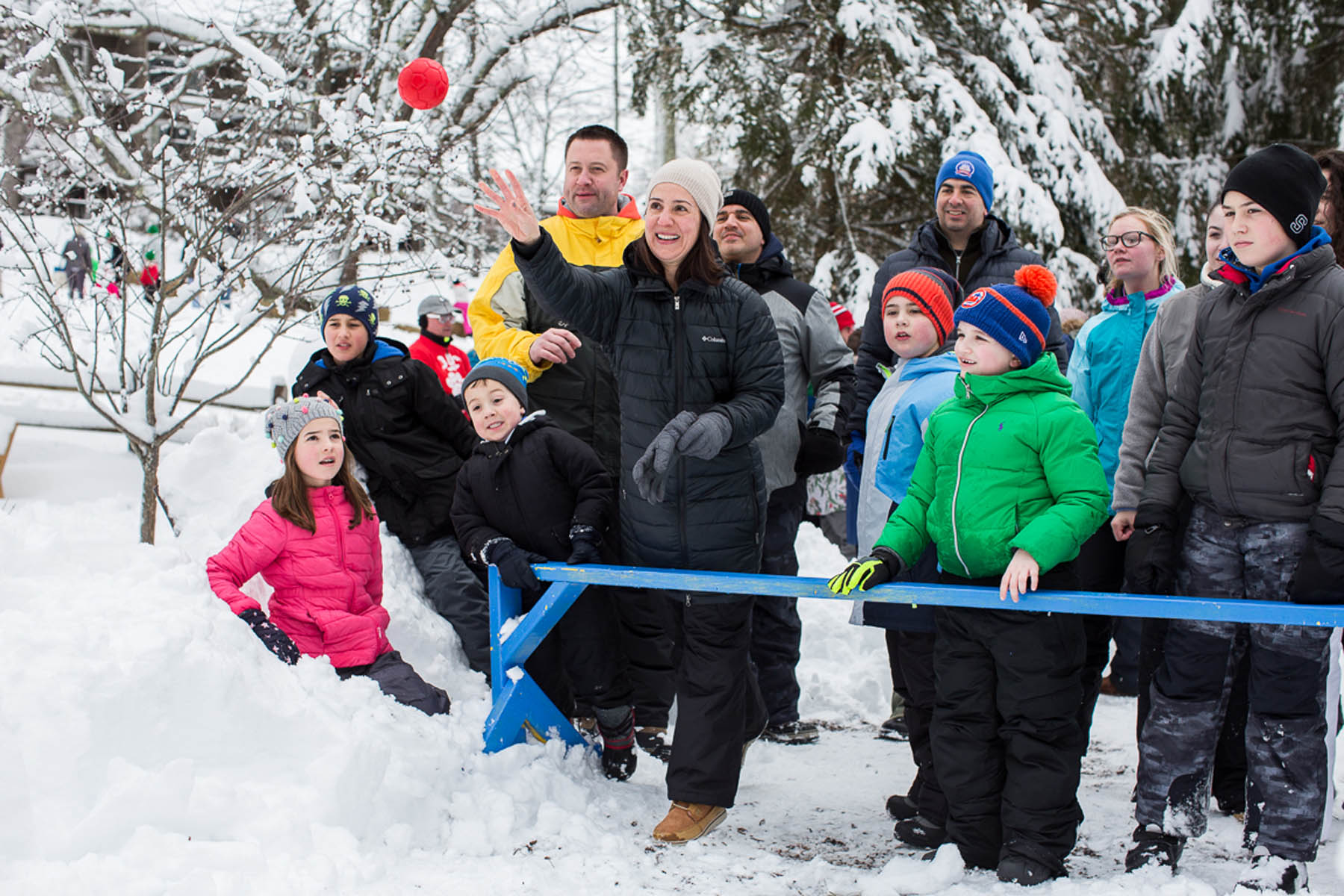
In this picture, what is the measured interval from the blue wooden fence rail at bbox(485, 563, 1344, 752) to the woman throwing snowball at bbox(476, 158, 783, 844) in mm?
158

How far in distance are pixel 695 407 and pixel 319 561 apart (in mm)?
1608

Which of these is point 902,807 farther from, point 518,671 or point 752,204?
point 752,204

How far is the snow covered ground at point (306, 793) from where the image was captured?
2.60 m

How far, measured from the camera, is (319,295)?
6238 millimetres

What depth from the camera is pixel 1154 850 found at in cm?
291

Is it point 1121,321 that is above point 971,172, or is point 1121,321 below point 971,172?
below

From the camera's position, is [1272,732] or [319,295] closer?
[1272,732]

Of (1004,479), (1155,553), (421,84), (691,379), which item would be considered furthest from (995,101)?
(1004,479)

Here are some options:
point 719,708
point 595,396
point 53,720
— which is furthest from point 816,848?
point 53,720

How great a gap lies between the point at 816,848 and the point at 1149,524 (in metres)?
1.43

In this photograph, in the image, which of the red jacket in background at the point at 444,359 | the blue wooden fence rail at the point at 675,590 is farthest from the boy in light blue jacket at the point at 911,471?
the red jacket in background at the point at 444,359

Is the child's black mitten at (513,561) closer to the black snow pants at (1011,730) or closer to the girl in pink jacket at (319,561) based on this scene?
the girl in pink jacket at (319,561)

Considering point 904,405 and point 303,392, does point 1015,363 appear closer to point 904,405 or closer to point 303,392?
point 904,405

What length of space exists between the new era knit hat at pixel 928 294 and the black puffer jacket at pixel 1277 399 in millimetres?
882
